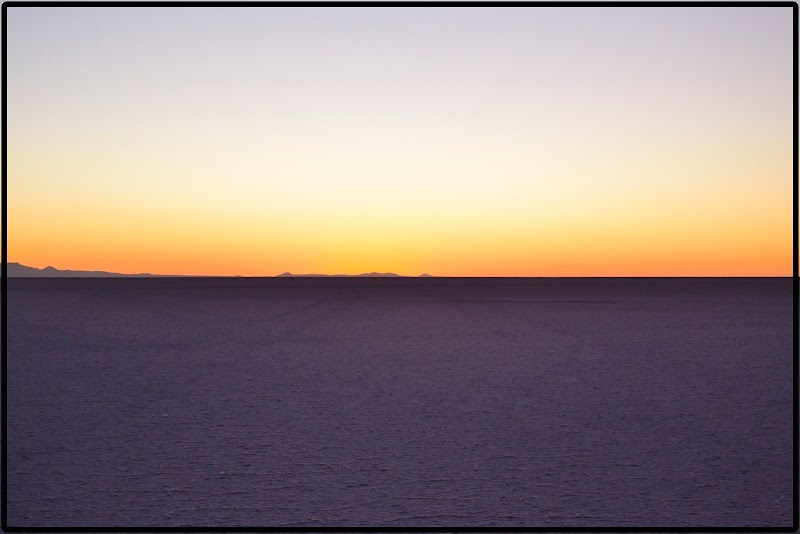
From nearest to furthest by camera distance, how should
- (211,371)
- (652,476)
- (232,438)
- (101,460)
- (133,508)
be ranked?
1. (133,508)
2. (652,476)
3. (101,460)
4. (232,438)
5. (211,371)

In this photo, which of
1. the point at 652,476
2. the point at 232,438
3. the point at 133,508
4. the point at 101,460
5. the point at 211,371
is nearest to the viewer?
the point at 133,508

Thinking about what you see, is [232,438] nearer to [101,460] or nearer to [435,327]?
[101,460]

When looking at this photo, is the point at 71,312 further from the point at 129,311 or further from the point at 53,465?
the point at 53,465

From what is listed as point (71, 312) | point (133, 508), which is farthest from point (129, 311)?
point (133, 508)

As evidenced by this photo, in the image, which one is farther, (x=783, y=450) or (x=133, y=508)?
(x=783, y=450)

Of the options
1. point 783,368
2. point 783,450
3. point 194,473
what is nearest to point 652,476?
point 783,450

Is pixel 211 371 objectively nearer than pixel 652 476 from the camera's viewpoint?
No
